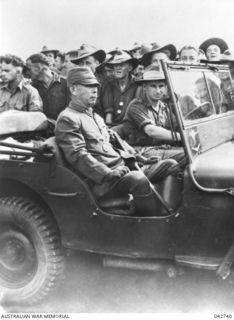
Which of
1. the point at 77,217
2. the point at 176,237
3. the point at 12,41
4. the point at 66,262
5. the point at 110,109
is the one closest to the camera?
the point at 176,237

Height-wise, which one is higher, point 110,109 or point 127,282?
point 110,109

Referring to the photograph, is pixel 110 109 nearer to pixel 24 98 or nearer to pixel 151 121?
pixel 24 98

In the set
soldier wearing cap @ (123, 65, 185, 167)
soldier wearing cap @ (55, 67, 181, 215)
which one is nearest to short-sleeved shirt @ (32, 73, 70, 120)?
soldier wearing cap @ (123, 65, 185, 167)

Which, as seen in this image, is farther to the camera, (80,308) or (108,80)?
(108,80)

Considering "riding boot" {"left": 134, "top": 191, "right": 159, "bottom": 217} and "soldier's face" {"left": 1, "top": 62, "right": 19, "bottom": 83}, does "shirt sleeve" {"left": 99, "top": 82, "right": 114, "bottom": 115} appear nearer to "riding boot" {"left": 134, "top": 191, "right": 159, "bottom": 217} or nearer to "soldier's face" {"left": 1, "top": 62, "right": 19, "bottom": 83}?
"soldier's face" {"left": 1, "top": 62, "right": 19, "bottom": 83}

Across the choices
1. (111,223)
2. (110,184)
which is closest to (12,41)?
(110,184)

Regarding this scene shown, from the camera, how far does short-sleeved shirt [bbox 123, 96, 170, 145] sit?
14.2ft

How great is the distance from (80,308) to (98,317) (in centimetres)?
26

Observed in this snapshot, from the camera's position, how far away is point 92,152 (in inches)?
134

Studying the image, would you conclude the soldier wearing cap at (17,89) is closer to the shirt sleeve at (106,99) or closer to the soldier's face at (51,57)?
the shirt sleeve at (106,99)

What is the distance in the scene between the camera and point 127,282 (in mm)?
3650

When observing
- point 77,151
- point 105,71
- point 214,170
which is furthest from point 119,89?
point 214,170

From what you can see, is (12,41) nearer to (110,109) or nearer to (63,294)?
(110,109)

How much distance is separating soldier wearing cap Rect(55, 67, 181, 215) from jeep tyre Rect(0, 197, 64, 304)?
0.47 meters
